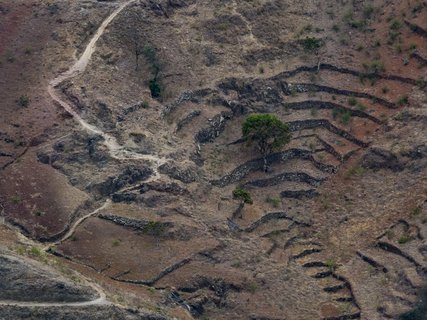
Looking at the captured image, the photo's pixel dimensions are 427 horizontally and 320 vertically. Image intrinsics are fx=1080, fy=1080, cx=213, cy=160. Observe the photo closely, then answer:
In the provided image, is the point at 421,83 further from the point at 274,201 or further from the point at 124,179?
the point at 124,179

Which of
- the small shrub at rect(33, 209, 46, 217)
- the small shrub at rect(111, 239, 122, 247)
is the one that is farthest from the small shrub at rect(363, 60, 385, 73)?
the small shrub at rect(33, 209, 46, 217)

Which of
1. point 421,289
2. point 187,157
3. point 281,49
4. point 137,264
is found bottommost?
point 137,264

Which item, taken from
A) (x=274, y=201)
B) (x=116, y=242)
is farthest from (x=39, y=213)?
(x=274, y=201)

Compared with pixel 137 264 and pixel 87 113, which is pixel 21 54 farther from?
pixel 137 264

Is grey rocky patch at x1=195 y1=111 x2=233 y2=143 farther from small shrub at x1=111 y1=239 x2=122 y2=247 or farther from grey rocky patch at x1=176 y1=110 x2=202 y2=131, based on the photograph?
small shrub at x1=111 y1=239 x2=122 y2=247

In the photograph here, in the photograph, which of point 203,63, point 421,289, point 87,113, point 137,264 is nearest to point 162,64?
point 203,63
